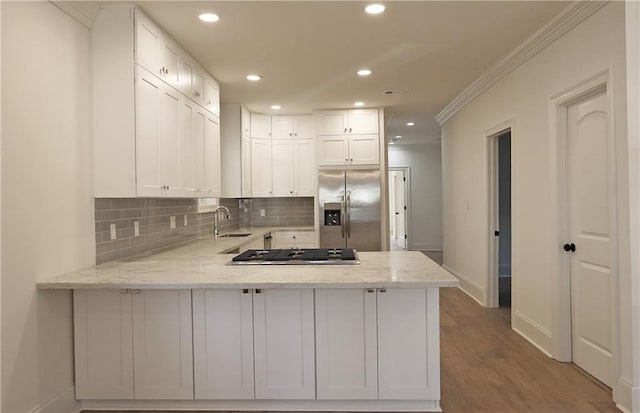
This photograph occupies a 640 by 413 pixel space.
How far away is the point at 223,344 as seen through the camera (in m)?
2.58

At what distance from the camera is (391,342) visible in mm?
2543

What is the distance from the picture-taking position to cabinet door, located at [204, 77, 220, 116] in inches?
163

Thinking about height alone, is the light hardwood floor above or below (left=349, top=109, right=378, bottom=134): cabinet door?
below

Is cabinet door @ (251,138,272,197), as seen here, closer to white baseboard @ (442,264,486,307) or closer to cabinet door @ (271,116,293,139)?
cabinet door @ (271,116,293,139)

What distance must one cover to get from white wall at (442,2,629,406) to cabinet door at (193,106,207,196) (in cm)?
291

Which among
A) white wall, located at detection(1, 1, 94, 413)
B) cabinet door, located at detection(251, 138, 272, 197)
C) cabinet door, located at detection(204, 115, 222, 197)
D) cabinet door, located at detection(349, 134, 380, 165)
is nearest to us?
white wall, located at detection(1, 1, 94, 413)

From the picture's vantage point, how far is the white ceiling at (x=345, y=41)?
2.89 metres

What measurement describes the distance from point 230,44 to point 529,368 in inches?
134

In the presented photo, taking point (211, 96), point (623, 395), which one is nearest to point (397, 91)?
point (211, 96)

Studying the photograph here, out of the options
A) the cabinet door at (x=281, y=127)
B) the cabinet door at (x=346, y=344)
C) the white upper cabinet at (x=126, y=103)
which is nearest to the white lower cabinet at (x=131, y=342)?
the white upper cabinet at (x=126, y=103)

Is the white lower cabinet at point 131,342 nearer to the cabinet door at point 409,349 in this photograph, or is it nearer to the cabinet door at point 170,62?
the cabinet door at point 409,349

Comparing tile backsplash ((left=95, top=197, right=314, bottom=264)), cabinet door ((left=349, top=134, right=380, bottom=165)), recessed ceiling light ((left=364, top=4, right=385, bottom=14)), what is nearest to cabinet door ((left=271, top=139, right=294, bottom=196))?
tile backsplash ((left=95, top=197, right=314, bottom=264))

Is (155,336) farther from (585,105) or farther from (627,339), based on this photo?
(585,105)

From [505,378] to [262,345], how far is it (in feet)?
5.83
